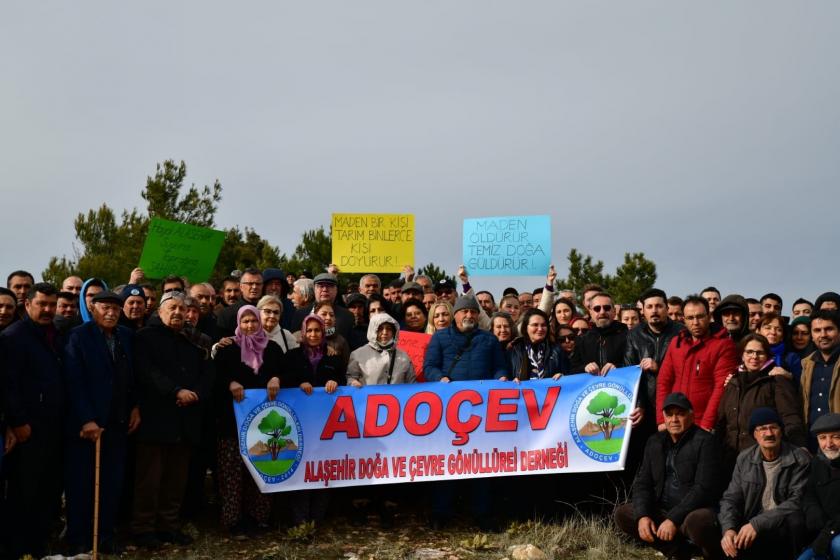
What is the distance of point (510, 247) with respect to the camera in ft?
42.3

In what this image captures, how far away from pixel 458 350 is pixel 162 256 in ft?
16.4

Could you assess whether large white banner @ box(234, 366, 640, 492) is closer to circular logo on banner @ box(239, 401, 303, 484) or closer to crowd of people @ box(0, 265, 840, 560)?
circular logo on banner @ box(239, 401, 303, 484)

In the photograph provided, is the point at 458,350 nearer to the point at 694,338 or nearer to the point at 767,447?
the point at 694,338

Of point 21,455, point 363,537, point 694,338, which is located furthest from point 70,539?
point 694,338

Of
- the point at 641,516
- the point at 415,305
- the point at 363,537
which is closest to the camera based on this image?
the point at 641,516

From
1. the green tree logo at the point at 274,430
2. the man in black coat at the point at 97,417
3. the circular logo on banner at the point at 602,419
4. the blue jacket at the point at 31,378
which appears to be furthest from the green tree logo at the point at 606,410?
the blue jacket at the point at 31,378

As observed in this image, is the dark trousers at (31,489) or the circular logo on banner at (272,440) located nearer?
the dark trousers at (31,489)

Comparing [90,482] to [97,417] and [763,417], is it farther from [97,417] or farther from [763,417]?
[763,417]

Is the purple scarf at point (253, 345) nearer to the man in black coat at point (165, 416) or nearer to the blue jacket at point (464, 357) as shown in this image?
the man in black coat at point (165, 416)

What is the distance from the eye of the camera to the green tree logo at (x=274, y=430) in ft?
28.3

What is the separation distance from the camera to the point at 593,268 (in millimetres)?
28219

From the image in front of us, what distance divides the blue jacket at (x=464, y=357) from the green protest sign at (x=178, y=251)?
449cm

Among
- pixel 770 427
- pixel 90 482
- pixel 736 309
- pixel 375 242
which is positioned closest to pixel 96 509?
pixel 90 482

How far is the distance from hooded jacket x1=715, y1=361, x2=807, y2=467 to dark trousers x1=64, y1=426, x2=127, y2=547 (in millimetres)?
5326
